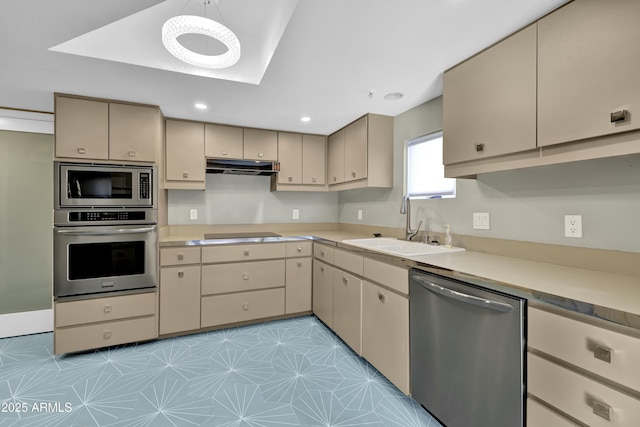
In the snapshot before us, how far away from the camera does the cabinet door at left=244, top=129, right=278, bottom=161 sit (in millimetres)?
3178

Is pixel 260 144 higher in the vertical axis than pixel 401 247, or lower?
higher

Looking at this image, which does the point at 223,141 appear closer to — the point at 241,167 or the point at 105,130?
the point at 241,167

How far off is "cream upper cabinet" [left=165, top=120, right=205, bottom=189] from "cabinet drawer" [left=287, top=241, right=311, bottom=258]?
1.11 metres

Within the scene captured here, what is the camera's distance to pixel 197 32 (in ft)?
4.17

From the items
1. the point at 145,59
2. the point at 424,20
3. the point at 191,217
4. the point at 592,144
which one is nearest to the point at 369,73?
the point at 424,20

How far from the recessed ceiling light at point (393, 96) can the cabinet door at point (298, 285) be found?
176 centimetres

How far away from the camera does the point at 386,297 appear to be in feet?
6.25

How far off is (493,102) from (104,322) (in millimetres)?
3226

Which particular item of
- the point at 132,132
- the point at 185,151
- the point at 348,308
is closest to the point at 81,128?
the point at 132,132

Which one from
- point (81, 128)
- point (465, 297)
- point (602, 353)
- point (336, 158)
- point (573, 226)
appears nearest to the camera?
point (602, 353)

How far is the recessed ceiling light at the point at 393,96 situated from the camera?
226 centimetres

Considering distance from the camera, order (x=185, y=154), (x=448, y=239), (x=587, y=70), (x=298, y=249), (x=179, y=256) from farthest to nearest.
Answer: (x=298, y=249)
(x=185, y=154)
(x=179, y=256)
(x=448, y=239)
(x=587, y=70)

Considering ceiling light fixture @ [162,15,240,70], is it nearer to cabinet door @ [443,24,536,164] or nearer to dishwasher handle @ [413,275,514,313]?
cabinet door @ [443,24,536,164]

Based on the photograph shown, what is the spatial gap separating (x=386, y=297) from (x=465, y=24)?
1.59 meters
